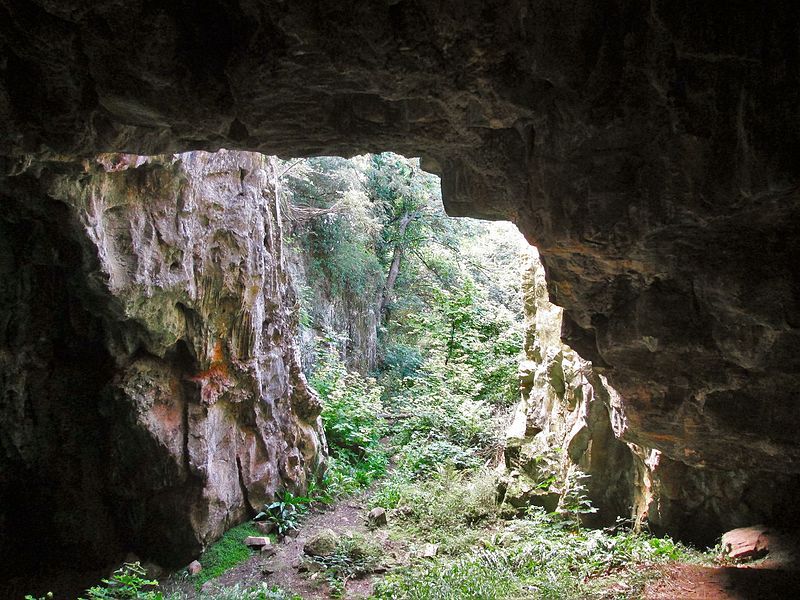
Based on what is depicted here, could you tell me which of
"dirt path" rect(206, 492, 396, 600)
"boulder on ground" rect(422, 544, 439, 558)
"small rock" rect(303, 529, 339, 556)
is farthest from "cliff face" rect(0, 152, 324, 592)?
"boulder on ground" rect(422, 544, 439, 558)

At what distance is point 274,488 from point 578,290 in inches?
227

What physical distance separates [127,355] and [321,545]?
3.50m

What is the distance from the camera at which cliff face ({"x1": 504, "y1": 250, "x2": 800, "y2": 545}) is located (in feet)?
18.8

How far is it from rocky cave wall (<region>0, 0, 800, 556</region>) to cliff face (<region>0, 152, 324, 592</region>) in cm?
166

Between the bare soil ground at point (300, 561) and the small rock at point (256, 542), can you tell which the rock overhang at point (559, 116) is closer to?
the bare soil ground at point (300, 561)

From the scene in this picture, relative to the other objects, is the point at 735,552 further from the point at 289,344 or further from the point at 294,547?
the point at 289,344

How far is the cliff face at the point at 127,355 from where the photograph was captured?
6023 millimetres

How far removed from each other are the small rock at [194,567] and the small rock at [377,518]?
2464 millimetres

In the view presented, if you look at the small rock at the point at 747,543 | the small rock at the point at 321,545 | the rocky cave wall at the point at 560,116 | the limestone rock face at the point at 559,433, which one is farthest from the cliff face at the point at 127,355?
the small rock at the point at 747,543

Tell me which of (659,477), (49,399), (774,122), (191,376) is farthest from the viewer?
(191,376)

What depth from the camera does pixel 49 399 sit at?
6.64 metres

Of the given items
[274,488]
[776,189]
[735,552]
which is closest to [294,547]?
[274,488]

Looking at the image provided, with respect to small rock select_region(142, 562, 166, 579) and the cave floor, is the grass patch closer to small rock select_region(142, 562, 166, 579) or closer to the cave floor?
small rock select_region(142, 562, 166, 579)

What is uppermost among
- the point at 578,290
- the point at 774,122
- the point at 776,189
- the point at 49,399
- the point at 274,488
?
the point at 774,122
